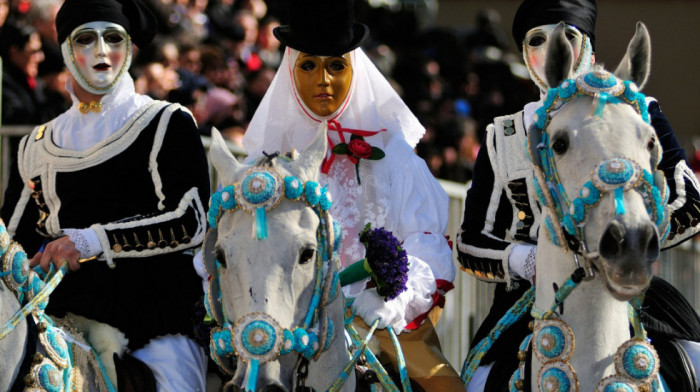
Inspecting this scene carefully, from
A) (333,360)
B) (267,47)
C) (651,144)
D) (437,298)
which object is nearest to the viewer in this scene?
(651,144)

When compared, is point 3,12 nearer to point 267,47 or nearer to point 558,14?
point 267,47

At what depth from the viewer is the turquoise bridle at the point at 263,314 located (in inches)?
188

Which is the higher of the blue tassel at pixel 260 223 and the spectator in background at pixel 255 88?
the blue tassel at pixel 260 223

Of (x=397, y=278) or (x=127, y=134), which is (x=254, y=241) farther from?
(x=127, y=134)

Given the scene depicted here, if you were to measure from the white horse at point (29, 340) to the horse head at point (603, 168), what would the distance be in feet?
7.72

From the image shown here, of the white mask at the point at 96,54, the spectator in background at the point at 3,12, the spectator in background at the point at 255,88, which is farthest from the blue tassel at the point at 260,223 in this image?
the spectator in background at the point at 255,88

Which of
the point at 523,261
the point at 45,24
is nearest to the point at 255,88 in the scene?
the point at 45,24

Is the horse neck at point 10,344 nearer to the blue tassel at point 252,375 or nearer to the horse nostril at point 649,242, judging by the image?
the blue tassel at point 252,375

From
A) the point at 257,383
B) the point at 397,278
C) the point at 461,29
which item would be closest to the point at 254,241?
the point at 257,383

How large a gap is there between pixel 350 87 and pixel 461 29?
Answer: 12066 mm

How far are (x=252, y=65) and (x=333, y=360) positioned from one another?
24.8 feet

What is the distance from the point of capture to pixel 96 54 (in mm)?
6781

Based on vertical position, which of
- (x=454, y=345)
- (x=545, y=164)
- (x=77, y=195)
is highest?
(x=545, y=164)

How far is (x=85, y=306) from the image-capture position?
20.9 feet
